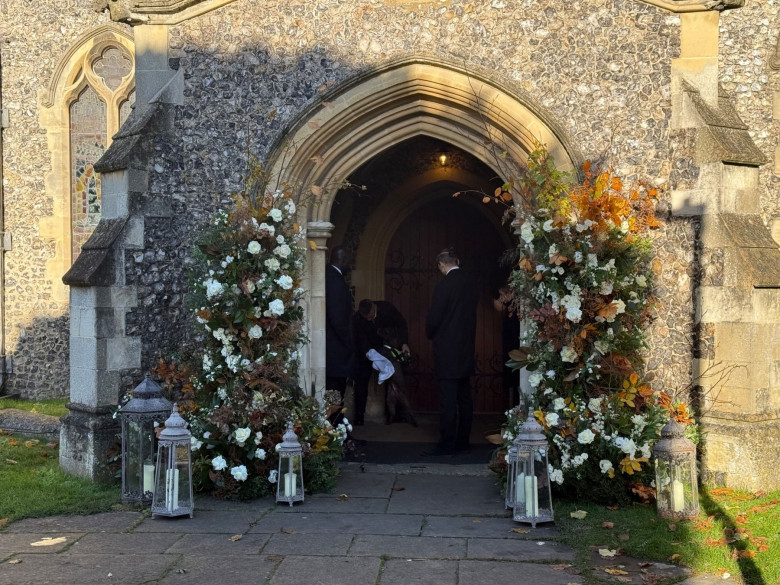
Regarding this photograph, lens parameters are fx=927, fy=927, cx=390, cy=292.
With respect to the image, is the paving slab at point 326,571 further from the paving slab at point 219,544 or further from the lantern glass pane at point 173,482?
the lantern glass pane at point 173,482

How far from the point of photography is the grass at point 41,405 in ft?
36.5

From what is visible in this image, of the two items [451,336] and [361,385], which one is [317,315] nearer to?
[451,336]

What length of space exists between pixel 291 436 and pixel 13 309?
818 centimetres

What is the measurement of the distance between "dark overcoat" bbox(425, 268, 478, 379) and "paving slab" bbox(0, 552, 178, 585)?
11.2 feet

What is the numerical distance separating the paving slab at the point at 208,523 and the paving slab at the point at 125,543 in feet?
0.44

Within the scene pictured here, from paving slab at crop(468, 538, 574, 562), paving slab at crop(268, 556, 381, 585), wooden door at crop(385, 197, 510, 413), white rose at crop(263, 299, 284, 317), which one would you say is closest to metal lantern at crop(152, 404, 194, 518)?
white rose at crop(263, 299, 284, 317)

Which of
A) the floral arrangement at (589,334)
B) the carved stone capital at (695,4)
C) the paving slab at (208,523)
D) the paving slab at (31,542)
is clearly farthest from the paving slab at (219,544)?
the carved stone capital at (695,4)

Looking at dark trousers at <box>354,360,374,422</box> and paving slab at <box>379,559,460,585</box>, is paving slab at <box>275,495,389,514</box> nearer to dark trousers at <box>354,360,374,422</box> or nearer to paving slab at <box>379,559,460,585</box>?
paving slab at <box>379,559,460,585</box>

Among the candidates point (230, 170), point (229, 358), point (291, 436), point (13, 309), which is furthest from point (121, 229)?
point (13, 309)

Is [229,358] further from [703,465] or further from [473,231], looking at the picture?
[473,231]

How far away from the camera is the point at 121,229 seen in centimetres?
697

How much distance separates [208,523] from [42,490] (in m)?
1.63

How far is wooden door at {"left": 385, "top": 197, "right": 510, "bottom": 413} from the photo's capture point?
1038 cm

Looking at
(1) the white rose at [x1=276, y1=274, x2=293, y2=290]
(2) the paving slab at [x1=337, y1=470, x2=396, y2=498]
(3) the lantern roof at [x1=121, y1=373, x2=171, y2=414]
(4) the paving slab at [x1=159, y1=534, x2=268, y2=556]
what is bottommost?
(4) the paving slab at [x1=159, y1=534, x2=268, y2=556]
